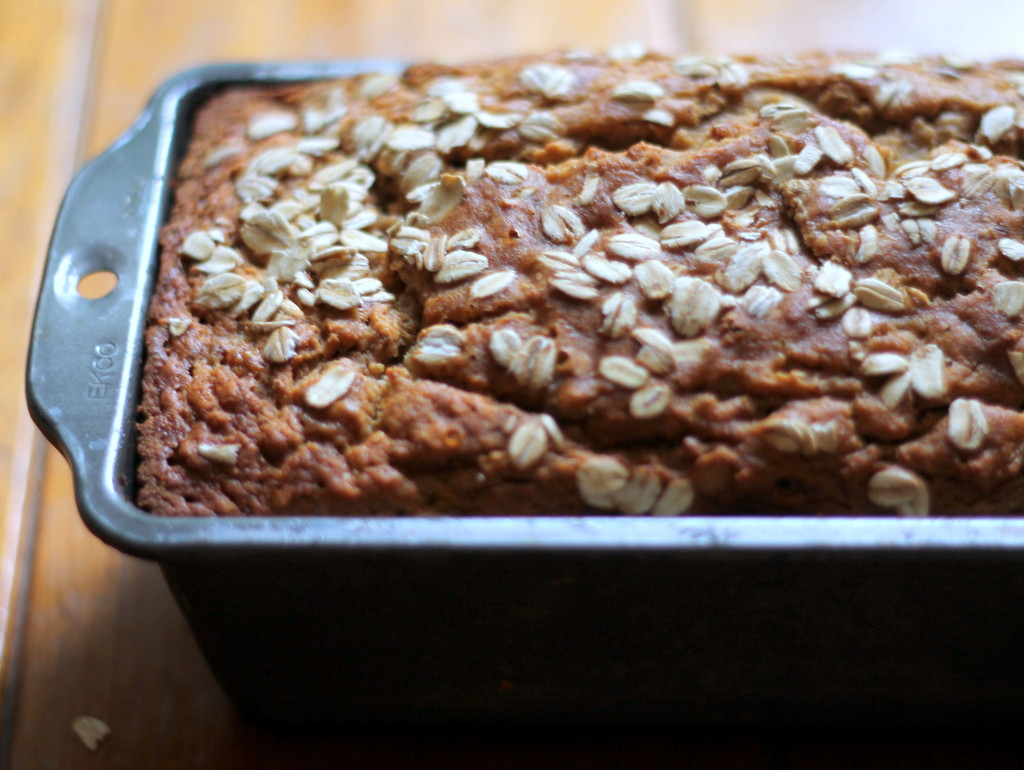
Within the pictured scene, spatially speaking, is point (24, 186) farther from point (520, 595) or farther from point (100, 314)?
point (520, 595)

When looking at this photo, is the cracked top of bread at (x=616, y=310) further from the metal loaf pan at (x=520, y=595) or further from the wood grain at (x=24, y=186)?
the wood grain at (x=24, y=186)

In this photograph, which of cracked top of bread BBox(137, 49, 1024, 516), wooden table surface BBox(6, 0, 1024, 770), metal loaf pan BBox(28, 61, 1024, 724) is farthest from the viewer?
wooden table surface BBox(6, 0, 1024, 770)

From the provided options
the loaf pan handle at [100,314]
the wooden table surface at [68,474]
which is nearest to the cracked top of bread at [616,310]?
the loaf pan handle at [100,314]

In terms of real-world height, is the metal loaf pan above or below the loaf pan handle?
below

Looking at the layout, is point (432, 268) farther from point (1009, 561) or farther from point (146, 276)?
point (1009, 561)

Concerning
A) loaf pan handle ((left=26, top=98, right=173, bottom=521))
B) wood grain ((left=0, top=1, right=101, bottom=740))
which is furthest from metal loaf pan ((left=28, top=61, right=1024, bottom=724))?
wood grain ((left=0, top=1, right=101, bottom=740))

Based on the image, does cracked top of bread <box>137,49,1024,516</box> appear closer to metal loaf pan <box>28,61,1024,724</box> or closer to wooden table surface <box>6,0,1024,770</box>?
metal loaf pan <box>28,61,1024,724</box>

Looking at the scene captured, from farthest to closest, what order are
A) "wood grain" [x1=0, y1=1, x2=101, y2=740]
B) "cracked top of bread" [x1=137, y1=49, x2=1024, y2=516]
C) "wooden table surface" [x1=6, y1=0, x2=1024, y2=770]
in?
"wood grain" [x1=0, y1=1, x2=101, y2=740] < "wooden table surface" [x1=6, y1=0, x2=1024, y2=770] < "cracked top of bread" [x1=137, y1=49, x2=1024, y2=516]
